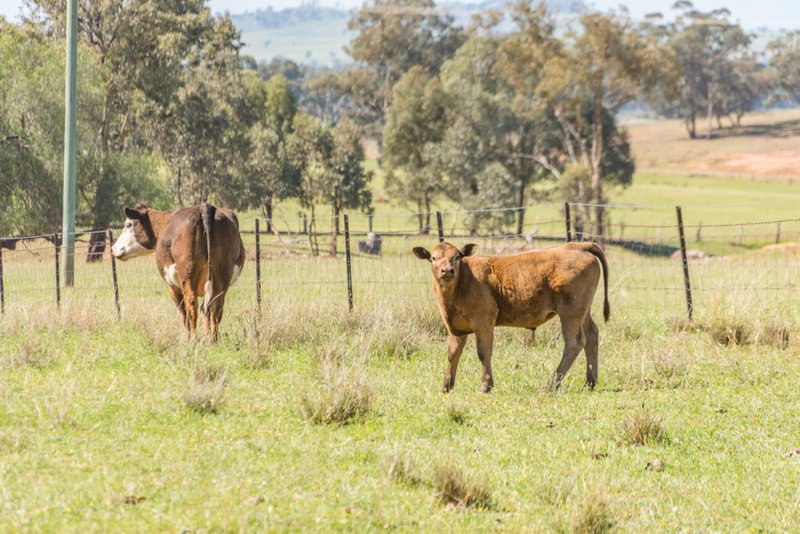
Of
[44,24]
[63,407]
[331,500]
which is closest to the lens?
[331,500]

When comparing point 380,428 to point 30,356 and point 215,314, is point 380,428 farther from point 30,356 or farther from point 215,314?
point 215,314

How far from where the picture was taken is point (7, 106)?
112 feet

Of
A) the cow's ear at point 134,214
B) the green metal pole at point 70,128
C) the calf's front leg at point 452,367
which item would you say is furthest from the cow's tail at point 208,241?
the green metal pole at point 70,128

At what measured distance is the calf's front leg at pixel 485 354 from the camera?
10.5 m

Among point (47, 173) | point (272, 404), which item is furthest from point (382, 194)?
point (272, 404)

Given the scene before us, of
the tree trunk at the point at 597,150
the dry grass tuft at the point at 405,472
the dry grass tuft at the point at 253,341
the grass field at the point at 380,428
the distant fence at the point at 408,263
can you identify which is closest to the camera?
the grass field at the point at 380,428

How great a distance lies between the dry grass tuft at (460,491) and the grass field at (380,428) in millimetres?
16

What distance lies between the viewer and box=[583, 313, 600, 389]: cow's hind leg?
1106 centimetres

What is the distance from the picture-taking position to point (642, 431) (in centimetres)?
858

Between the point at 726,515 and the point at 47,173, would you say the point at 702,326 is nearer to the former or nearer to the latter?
the point at 726,515

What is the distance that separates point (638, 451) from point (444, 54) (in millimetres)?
75494

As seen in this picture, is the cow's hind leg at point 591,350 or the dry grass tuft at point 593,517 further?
the cow's hind leg at point 591,350

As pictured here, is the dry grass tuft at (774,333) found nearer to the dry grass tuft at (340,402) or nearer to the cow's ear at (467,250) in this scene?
the cow's ear at (467,250)

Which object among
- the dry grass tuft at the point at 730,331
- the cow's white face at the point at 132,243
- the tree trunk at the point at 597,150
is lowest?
the dry grass tuft at the point at 730,331
